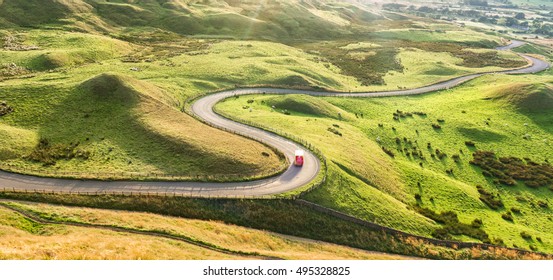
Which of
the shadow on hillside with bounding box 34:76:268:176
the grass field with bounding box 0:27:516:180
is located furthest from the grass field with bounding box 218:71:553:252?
the shadow on hillside with bounding box 34:76:268:176

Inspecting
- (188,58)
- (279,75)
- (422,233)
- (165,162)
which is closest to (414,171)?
(422,233)

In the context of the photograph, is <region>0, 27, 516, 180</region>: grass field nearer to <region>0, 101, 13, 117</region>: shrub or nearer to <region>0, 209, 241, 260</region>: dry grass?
<region>0, 101, 13, 117</region>: shrub

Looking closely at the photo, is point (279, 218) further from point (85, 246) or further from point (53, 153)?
point (53, 153)

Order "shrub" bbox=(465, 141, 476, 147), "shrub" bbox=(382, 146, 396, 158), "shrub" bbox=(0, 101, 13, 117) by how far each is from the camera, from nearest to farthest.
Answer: "shrub" bbox=(0, 101, 13, 117), "shrub" bbox=(382, 146, 396, 158), "shrub" bbox=(465, 141, 476, 147)

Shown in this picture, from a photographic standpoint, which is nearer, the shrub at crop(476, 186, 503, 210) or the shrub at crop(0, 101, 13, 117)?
the shrub at crop(476, 186, 503, 210)

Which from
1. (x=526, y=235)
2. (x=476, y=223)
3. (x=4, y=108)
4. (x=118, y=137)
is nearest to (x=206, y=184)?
(x=118, y=137)

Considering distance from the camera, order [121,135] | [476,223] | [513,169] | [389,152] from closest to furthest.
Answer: [476,223] < [121,135] < [513,169] < [389,152]

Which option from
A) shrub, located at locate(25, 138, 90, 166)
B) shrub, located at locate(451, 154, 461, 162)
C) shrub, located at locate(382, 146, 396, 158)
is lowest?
shrub, located at locate(25, 138, 90, 166)

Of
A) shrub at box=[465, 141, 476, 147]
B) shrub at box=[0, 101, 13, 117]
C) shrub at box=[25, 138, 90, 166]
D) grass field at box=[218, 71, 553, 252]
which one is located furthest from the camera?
shrub at box=[465, 141, 476, 147]
